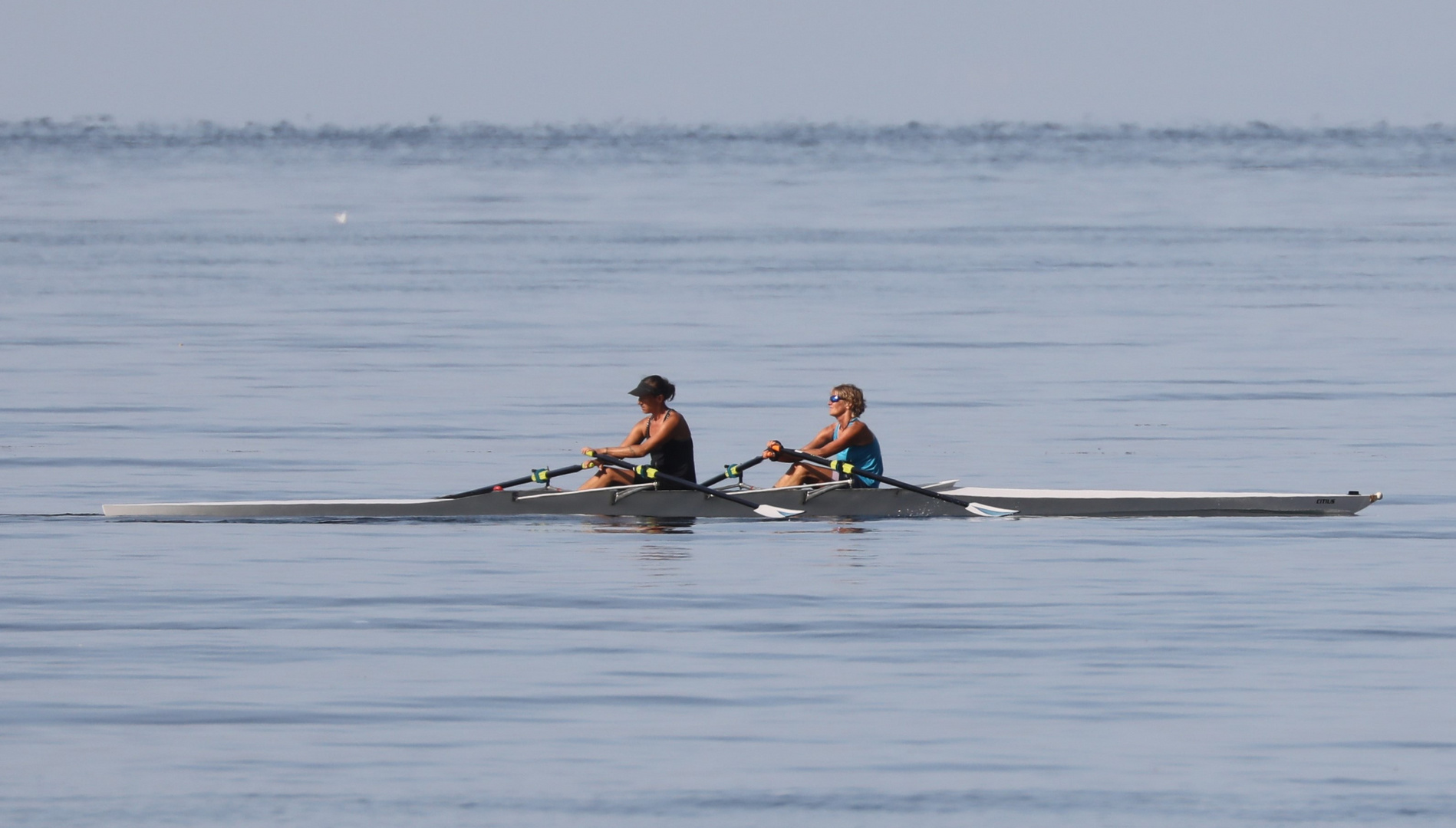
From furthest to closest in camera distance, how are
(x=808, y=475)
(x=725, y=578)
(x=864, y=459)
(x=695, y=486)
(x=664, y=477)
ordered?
1. (x=808, y=475)
2. (x=864, y=459)
3. (x=695, y=486)
4. (x=664, y=477)
5. (x=725, y=578)

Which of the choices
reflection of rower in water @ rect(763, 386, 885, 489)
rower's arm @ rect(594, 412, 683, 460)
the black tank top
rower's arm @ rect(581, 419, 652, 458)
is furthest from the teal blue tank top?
rower's arm @ rect(581, 419, 652, 458)

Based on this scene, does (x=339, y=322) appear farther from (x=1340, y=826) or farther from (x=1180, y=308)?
(x=1340, y=826)

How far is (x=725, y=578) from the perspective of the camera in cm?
1836

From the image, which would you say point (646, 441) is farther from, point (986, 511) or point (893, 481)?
point (986, 511)

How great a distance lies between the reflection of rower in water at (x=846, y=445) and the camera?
2117cm

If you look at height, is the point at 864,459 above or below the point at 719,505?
above

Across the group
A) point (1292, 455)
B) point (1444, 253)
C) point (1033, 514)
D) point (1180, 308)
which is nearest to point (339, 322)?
point (1180, 308)

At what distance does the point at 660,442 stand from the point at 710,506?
685 millimetres

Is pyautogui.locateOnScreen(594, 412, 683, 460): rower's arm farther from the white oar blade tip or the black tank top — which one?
the white oar blade tip

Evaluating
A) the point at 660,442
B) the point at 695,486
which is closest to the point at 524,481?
the point at 660,442

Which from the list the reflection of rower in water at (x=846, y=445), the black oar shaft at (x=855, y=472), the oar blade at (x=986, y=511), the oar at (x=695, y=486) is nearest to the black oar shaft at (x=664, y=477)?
the oar at (x=695, y=486)

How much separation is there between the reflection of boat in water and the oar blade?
0.01 m

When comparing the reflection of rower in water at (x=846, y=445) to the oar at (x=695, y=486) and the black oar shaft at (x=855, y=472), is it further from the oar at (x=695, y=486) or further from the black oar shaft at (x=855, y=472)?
the oar at (x=695, y=486)

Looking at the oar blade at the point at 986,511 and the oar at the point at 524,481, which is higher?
the oar at the point at 524,481
